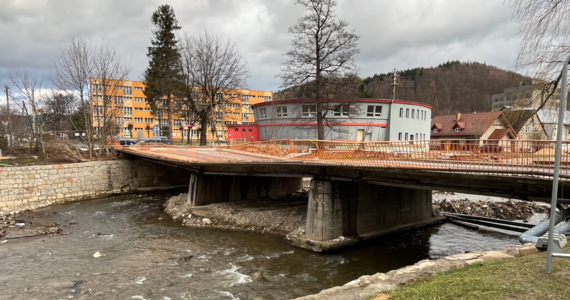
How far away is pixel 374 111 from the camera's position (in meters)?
36.7

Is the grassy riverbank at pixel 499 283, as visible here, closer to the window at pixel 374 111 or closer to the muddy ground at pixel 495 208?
the muddy ground at pixel 495 208

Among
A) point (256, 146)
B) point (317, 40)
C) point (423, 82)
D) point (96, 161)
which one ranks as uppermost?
point (423, 82)

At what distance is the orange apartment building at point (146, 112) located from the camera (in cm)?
3159

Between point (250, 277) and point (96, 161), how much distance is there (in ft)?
72.0

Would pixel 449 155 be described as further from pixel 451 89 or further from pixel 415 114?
pixel 451 89

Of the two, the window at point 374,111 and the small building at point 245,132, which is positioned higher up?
the window at point 374,111

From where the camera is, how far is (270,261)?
11.5 metres

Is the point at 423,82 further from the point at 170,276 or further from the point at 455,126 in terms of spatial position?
the point at 170,276

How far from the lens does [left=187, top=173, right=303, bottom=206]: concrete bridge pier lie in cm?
1978

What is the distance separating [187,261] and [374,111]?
30049 mm

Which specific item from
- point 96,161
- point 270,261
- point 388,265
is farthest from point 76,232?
point 388,265

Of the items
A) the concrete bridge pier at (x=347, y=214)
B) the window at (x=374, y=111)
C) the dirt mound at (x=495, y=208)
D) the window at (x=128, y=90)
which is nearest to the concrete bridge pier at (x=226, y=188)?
the concrete bridge pier at (x=347, y=214)

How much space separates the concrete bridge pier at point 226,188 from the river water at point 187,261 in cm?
286

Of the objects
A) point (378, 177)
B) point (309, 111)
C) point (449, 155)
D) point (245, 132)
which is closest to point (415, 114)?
point (309, 111)
